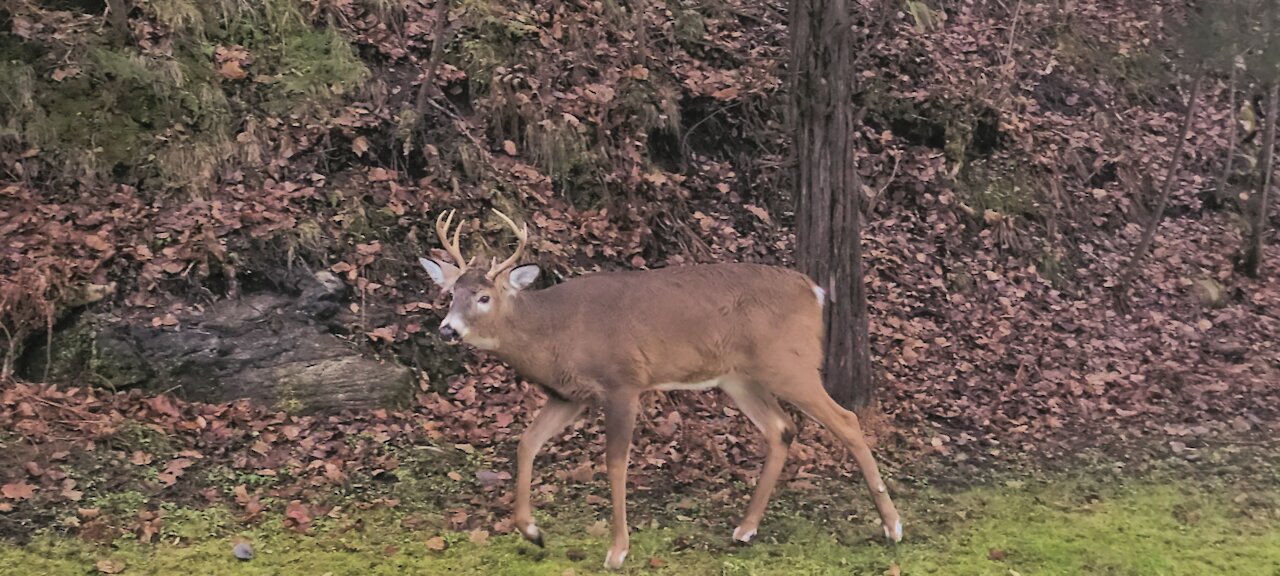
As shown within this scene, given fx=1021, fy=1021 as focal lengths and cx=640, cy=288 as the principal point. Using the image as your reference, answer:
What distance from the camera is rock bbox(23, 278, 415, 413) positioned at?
6.70m

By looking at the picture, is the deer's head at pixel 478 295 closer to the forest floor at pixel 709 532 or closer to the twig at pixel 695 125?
the forest floor at pixel 709 532

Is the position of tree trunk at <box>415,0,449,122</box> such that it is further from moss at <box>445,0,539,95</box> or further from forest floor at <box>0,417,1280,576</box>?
forest floor at <box>0,417,1280,576</box>

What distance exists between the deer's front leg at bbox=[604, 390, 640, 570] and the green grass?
108 millimetres

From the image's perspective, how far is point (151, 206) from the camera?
786cm

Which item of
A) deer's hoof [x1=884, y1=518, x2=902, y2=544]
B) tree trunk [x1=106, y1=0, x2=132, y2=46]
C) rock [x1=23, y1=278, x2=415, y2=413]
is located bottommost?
deer's hoof [x1=884, y1=518, x2=902, y2=544]

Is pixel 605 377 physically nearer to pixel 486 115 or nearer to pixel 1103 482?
pixel 1103 482

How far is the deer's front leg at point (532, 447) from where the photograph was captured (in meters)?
5.27

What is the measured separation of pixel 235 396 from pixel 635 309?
3.03m

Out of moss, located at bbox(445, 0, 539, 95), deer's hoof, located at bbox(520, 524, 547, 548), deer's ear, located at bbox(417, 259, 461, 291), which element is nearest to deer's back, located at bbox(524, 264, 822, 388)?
deer's ear, located at bbox(417, 259, 461, 291)

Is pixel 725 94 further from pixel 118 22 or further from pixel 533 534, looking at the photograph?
pixel 533 534

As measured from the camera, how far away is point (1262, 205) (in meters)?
12.4

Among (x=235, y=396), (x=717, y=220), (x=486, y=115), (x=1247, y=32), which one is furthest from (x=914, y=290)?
(x=235, y=396)

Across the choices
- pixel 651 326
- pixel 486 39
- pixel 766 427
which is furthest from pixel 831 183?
pixel 486 39

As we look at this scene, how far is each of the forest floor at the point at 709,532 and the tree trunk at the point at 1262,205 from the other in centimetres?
681
